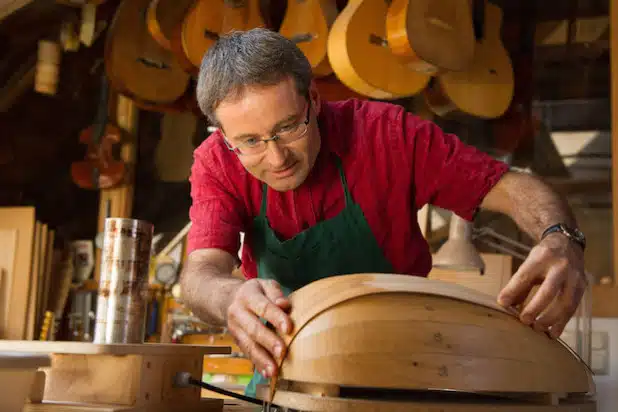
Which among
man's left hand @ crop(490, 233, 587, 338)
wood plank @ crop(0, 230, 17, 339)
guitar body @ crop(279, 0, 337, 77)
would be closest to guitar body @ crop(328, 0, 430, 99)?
guitar body @ crop(279, 0, 337, 77)

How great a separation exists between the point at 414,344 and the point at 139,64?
3.77m

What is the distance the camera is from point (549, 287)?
1.50 metres

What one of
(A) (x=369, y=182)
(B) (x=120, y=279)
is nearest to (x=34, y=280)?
(A) (x=369, y=182)

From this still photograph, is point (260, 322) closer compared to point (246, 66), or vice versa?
point (260, 322)

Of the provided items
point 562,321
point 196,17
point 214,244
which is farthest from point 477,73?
point 562,321

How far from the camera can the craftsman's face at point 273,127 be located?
1877 millimetres

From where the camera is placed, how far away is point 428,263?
2.38 meters

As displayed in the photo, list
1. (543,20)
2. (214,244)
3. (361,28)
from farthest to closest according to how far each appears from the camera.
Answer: (543,20) < (361,28) < (214,244)

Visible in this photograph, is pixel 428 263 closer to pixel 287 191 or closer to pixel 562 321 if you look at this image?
pixel 287 191

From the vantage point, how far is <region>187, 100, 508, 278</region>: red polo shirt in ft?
7.27

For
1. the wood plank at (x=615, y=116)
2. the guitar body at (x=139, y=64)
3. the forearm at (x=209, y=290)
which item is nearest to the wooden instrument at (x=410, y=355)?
the forearm at (x=209, y=290)

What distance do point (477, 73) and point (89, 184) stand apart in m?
2.32

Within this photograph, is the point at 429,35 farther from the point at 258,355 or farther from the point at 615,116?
the point at 258,355

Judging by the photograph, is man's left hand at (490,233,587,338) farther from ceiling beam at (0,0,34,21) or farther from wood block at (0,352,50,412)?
ceiling beam at (0,0,34,21)
